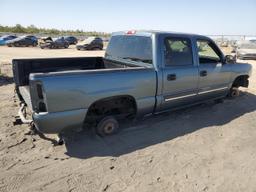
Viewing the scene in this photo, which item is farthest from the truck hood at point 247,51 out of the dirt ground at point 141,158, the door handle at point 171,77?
the door handle at point 171,77

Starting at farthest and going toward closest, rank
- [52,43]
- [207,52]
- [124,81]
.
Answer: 1. [52,43]
2. [207,52]
3. [124,81]

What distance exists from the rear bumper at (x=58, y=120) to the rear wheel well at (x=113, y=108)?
0.32 m

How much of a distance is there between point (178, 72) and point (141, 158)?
6.33 feet

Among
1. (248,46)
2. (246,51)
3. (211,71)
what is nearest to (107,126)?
(211,71)

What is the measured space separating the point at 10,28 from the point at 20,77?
223ft

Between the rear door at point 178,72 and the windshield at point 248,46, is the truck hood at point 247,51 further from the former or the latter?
the rear door at point 178,72

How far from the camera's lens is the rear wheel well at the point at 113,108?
443 centimetres

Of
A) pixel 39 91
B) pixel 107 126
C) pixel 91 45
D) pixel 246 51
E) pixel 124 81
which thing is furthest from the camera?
pixel 91 45

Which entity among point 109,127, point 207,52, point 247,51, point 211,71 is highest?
point 207,52

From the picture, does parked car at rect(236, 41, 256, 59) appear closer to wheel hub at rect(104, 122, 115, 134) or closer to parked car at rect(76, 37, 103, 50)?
parked car at rect(76, 37, 103, 50)

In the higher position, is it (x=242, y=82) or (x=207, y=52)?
(x=207, y=52)

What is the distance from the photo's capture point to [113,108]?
4762 millimetres

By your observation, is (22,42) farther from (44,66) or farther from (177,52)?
(177,52)

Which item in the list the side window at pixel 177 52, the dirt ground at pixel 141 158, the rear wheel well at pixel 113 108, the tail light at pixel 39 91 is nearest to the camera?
the dirt ground at pixel 141 158
